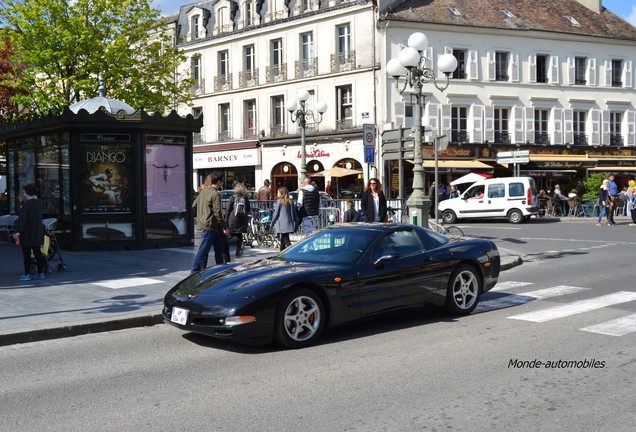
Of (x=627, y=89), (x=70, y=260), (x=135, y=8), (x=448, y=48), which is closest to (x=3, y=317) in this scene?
(x=70, y=260)

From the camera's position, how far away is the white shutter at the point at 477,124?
125 ft

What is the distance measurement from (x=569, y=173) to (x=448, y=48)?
393 inches

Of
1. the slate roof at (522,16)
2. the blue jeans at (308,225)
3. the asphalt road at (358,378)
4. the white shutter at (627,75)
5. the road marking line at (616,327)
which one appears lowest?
the asphalt road at (358,378)

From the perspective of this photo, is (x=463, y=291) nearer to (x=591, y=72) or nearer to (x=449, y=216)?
(x=449, y=216)

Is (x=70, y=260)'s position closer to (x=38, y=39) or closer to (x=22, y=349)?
(x=22, y=349)

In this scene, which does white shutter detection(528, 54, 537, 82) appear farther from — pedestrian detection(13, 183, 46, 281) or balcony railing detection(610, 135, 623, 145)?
pedestrian detection(13, 183, 46, 281)

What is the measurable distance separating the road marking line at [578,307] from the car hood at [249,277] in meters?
2.67

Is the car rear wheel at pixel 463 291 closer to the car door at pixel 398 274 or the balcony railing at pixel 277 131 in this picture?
the car door at pixel 398 274

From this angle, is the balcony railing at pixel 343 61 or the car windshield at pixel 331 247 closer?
the car windshield at pixel 331 247

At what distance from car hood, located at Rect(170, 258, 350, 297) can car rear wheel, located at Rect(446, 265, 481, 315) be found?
1.72 m

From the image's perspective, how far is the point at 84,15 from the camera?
81.5 ft

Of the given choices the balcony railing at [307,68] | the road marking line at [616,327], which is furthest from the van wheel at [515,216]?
the road marking line at [616,327]

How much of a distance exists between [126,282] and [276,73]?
30.8 m

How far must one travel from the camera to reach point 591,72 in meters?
41.0
